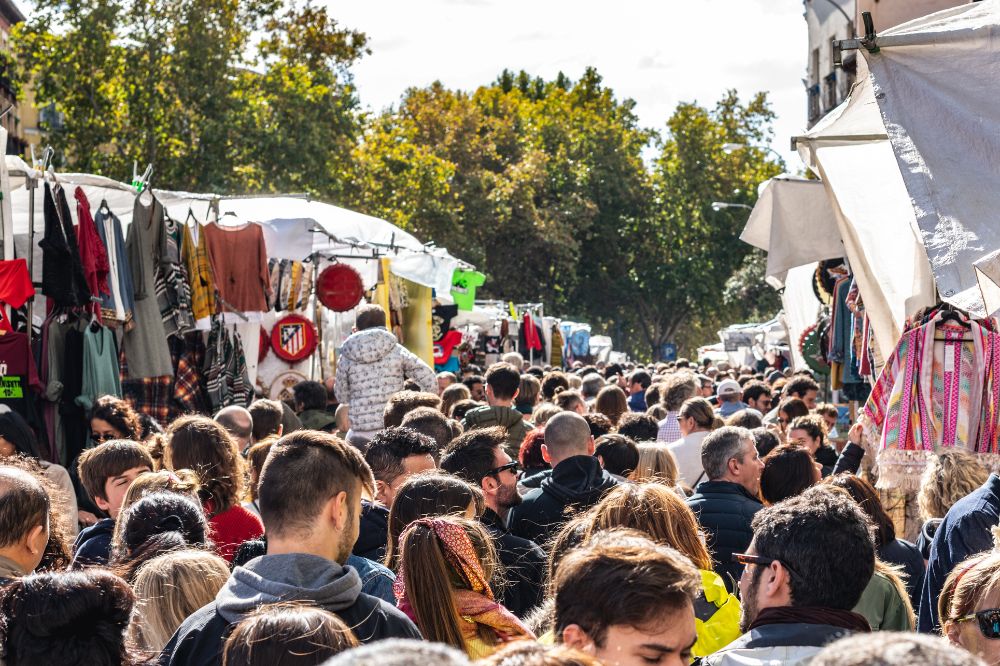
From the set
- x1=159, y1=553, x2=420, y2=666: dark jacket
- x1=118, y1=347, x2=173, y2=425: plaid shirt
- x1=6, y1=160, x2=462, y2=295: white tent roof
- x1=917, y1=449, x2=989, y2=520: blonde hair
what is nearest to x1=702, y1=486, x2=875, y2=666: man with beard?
x1=159, y1=553, x2=420, y2=666: dark jacket

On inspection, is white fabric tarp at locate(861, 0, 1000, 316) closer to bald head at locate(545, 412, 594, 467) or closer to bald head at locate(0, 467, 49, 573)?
bald head at locate(545, 412, 594, 467)

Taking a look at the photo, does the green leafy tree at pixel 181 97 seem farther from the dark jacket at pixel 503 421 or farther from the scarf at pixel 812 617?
the scarf at pixel 812 617

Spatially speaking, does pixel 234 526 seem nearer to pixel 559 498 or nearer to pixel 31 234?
pixel 559 498

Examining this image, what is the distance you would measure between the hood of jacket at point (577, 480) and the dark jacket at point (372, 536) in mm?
1457

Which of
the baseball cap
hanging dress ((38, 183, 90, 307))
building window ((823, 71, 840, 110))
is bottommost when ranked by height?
the baseball cap

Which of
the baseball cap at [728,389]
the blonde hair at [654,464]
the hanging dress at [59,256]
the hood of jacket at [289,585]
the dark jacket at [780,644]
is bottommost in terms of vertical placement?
the baseball cap at [728,389]

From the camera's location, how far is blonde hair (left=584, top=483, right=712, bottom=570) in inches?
193

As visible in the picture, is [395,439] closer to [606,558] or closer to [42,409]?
[606,558]

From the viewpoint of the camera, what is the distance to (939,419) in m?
7.27

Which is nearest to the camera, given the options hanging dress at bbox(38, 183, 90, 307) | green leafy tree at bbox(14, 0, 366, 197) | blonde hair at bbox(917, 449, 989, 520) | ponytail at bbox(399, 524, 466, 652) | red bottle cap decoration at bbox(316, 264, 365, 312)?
ponytail at bbox(399, 524, 466, 652)

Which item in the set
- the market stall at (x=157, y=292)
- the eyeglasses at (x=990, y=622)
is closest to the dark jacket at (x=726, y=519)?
the eyeglasses at (x=990, y=622)

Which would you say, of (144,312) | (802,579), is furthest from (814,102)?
(802,579)

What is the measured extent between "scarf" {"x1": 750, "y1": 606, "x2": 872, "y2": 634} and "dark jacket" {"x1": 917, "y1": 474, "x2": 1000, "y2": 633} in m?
1.51

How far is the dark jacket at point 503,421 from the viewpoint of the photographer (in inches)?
384
